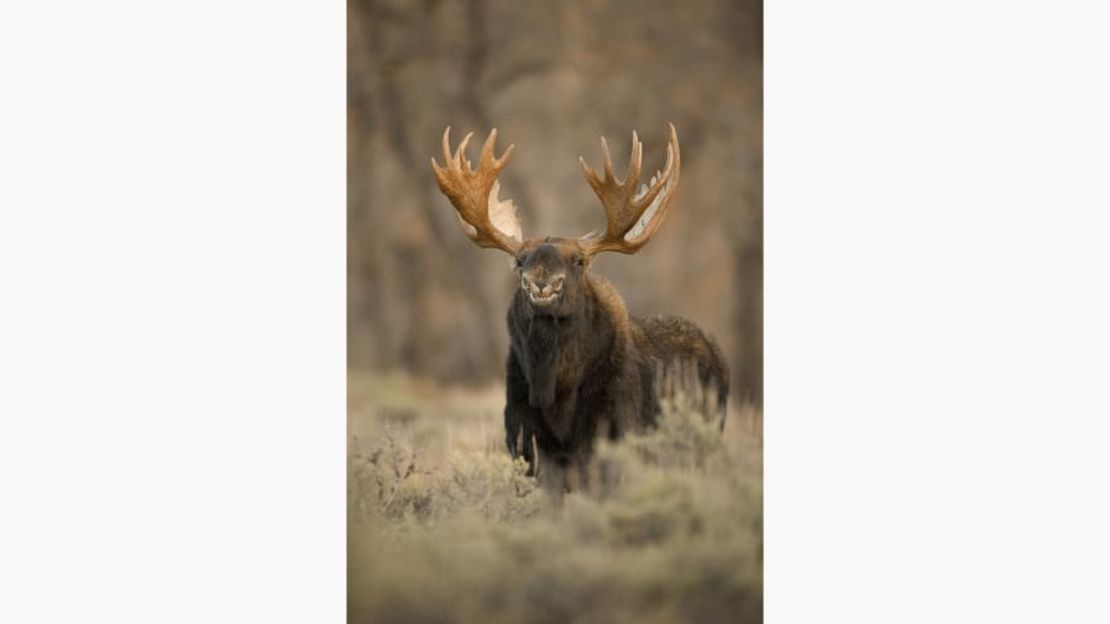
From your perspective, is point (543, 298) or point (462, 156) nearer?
point (543, 298)

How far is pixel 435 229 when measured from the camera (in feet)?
22.4

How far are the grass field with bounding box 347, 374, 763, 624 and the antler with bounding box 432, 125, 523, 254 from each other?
0.68m

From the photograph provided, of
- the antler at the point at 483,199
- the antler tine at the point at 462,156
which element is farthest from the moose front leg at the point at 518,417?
the antler tine at the point at 462,156

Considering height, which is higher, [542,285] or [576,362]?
[542,285]

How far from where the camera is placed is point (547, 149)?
22.1ft

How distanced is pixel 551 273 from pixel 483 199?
465 millimetres

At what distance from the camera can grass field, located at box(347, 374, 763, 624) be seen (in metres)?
6.70

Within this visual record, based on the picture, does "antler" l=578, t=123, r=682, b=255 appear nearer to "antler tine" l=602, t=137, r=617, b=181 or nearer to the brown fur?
"antler tine" l=602, t=137, r=617, b=181

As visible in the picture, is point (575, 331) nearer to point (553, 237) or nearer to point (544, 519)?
point (553, 237)

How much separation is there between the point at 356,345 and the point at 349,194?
2.27 feet

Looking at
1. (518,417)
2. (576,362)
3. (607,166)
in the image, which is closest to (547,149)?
(607,166)

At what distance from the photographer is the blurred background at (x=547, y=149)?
22.1ft

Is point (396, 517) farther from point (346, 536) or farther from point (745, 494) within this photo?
point (745, 494)

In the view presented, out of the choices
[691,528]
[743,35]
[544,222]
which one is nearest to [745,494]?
[691,528]
